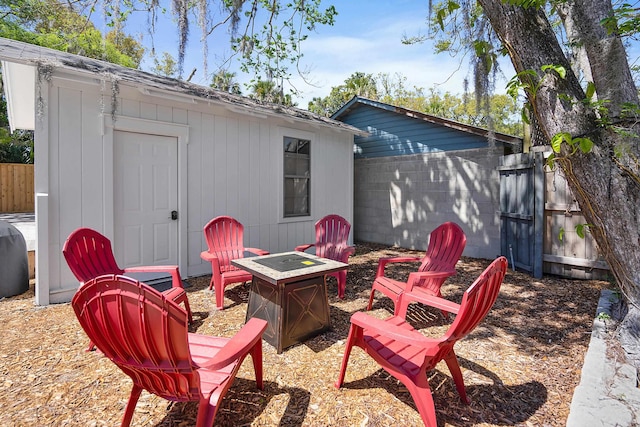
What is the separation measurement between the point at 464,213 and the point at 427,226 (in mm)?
876

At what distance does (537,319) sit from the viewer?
3.36 m

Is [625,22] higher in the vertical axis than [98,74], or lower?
lower

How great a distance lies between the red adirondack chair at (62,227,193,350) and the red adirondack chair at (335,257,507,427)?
68.9 inches

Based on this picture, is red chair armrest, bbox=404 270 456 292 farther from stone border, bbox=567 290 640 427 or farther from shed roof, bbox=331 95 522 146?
shed roof, bbox=331 95 522 146

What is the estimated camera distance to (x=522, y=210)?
516cm

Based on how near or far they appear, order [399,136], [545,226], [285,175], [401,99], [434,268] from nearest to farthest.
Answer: [434,268], [545,226], [285,175], [399,136], [401,99]

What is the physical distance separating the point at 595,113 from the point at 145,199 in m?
4.87

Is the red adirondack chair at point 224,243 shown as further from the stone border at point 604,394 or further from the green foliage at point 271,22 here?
the stone border at point 604,394

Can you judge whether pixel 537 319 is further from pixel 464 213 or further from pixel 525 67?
pixel 464 213

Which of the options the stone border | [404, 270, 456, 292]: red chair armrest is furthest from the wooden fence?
the stone border

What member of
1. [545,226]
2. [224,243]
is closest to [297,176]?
[224,243]

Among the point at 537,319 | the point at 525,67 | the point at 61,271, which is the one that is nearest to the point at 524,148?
the point at 537,319

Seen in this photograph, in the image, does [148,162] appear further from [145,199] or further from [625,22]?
[625,22]

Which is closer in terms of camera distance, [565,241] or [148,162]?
A: [148,162]
